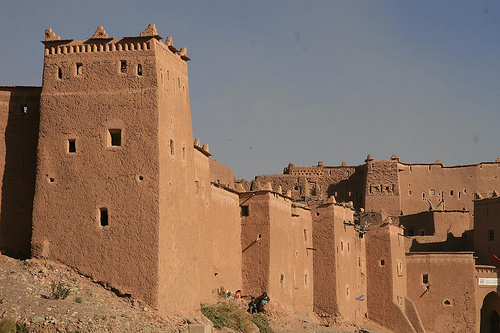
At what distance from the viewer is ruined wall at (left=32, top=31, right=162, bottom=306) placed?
28.6 meters

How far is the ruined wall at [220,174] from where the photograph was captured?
43.3 m

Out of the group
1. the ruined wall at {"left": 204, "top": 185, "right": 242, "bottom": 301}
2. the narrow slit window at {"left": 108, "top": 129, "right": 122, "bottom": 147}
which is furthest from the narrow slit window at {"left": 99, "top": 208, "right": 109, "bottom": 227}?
the ruined wall at {"left": 204, "top": 185, "right": 242, "bottom": 301}

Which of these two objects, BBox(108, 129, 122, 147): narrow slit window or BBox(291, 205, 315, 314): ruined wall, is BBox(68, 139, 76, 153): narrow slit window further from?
BBox(291, 205, 315, 314): ruined wall

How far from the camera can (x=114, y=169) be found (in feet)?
95.6

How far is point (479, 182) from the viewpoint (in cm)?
6266

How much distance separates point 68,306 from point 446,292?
2848cm

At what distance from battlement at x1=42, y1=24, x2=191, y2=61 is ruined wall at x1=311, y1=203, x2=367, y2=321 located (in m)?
16.5

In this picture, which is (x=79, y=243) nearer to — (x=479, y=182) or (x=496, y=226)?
(x=496, y=226)

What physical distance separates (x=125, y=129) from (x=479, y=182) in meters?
38.1

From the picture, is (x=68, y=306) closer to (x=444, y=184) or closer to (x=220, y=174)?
(x=220, y=174)

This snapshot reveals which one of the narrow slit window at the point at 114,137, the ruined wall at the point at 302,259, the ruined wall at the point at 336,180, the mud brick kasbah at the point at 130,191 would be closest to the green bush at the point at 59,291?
the mud brick kasbah at the point at 130,191

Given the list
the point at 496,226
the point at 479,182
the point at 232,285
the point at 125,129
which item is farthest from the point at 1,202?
the point at 479,182

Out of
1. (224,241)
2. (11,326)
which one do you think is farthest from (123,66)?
(224,241)

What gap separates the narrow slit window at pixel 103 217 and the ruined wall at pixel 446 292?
2585 cm
